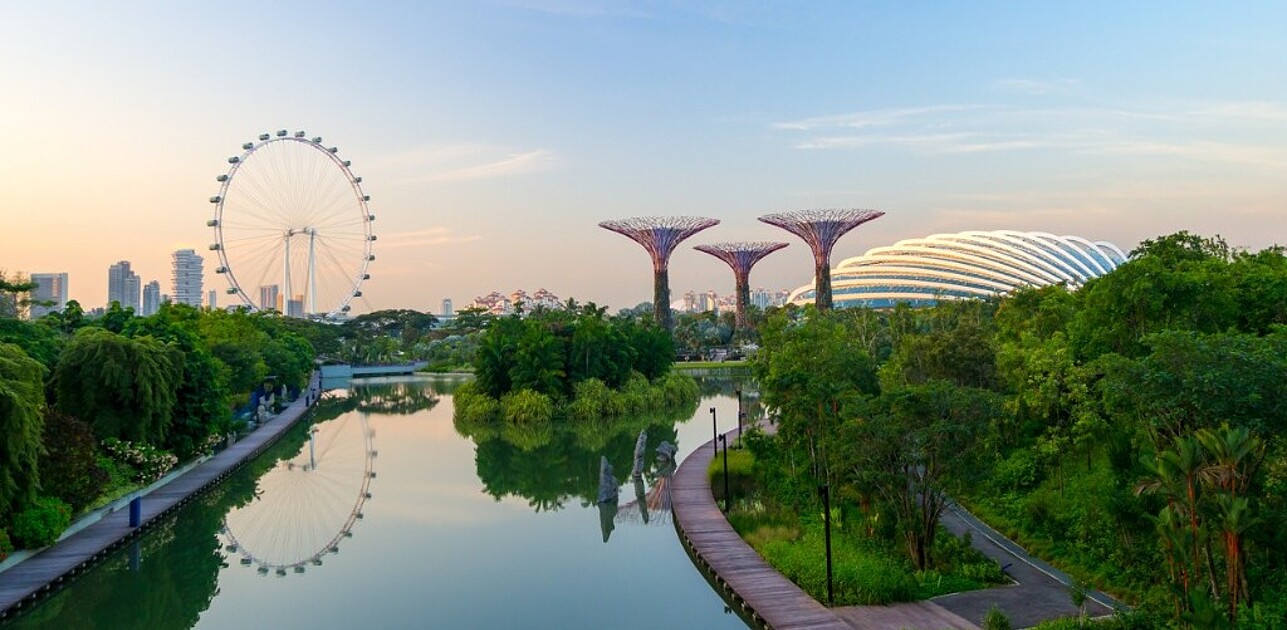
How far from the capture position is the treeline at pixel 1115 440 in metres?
11.5

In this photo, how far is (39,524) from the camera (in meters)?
17.5

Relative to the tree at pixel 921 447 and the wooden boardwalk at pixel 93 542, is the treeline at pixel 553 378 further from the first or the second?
the tree at pixel 921 447

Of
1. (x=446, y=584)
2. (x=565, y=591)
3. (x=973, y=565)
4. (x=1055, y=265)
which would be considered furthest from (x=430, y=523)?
(x=1055, y=265)

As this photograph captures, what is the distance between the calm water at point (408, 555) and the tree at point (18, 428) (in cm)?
195

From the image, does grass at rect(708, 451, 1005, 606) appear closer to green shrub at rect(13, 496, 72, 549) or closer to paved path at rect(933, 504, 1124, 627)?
paved path at rect(933, 504, 1124, 627)

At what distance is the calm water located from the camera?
15852mm

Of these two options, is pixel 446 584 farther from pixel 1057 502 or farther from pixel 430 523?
pixel 1057 502

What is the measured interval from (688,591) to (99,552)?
1140cm

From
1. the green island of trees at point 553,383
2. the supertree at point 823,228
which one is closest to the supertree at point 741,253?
the supertree at point 823,228

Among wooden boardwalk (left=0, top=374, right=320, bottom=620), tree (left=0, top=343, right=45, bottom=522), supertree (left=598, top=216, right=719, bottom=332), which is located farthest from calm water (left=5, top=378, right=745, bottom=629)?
supertree (left=598, top=216, right=719, bottom=332)

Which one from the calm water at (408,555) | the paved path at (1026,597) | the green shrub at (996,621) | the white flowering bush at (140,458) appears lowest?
the calm water at (408,555)

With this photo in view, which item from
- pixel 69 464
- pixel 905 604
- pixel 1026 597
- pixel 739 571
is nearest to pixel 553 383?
pixel 69 464

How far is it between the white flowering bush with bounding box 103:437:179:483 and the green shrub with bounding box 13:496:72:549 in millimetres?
5678

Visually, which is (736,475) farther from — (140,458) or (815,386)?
(140,458)
